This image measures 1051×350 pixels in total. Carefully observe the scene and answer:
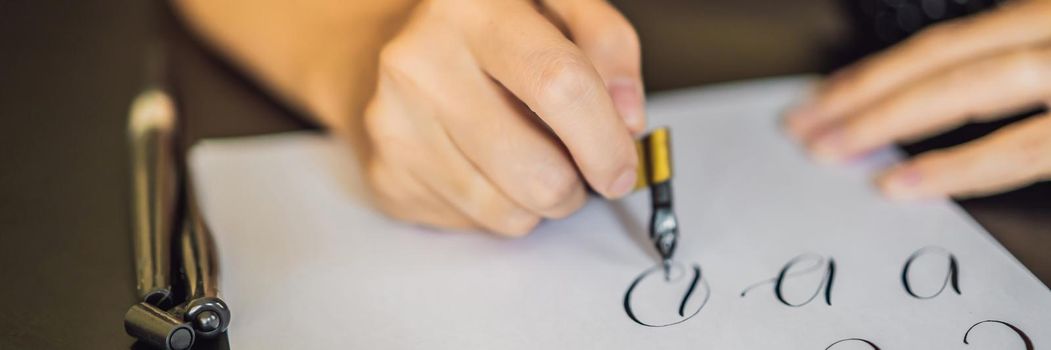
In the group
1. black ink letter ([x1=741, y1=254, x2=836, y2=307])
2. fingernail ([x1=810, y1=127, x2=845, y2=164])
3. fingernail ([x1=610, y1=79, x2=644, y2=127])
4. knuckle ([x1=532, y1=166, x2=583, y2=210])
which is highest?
fingernail ([x1=610, y1=79, x2=644, y2=127])

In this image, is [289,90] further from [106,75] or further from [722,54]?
[722,54]

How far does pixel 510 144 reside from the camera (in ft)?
1.52

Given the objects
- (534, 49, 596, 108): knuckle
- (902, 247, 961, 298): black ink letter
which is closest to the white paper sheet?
(902, 247, 961, 298): black ink letter

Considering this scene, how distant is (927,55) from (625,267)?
0.94 feet

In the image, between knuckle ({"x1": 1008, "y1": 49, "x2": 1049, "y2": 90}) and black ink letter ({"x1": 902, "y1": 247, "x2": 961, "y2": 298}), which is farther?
knuckle ({"x1": 1008, "y1": 49, "x2": 1049, "y2": 90})

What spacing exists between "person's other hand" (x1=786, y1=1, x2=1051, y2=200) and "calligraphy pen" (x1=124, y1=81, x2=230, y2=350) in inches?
14.7

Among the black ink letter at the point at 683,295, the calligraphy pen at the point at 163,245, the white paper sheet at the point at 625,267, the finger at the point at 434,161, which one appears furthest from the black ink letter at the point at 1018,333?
the calligraphy pen at the point at 163,245

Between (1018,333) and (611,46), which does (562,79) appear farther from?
(1018,333)

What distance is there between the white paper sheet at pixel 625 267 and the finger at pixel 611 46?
8 centimetres

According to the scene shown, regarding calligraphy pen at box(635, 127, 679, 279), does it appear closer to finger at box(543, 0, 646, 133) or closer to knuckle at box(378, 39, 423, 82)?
finger at box(543, 0, 646, 133)

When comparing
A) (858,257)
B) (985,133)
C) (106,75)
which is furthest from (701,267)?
(106,75)

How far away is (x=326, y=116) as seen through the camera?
2.01 ft

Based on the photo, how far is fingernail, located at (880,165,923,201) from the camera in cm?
54

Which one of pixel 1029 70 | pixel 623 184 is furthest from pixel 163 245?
pixel 1029 70
